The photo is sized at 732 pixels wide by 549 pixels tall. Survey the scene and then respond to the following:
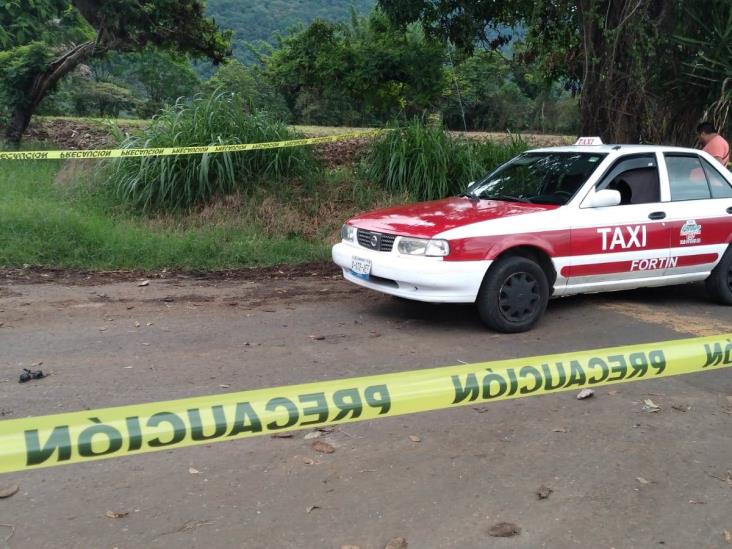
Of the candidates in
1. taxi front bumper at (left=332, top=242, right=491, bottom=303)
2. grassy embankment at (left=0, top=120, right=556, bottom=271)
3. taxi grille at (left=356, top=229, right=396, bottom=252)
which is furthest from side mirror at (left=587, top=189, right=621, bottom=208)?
grassy embankment at (left=0, top=120, right=556, bottom=271)

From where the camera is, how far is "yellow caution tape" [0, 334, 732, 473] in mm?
2363

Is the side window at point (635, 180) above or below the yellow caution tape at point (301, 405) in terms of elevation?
above

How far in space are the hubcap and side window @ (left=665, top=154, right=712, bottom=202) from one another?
190cm

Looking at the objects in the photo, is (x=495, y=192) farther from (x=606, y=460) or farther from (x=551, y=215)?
(x=606, y=460)

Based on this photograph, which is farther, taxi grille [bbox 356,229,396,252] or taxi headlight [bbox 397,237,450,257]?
taxi grille [bbox 356,229,396,252]

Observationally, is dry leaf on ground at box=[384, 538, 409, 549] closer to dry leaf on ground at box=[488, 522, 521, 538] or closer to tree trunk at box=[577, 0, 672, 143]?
dry leaf on ground at box=[488, 522, 521, 538]

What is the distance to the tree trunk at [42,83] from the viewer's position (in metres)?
13.3

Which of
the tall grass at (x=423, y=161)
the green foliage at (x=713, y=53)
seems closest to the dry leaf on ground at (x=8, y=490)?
the tall grass at (x=423, y=161)

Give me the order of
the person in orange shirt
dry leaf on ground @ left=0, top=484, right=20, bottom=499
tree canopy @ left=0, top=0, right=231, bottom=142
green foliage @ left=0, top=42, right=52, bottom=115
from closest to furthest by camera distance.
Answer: dry leaf on ground @ left=0, top=484, right=20, bottom=499
the person in orange shirt
tree canopy @ left=0, top=0, right=231, bottom=142
green foliage @ left=0, top=42, right=52, bottom=115

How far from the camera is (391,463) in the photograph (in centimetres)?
385

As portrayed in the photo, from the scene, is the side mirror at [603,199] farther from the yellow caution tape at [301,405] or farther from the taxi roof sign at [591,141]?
the yellow caution tape at [301,405]

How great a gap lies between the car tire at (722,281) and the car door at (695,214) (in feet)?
0.35

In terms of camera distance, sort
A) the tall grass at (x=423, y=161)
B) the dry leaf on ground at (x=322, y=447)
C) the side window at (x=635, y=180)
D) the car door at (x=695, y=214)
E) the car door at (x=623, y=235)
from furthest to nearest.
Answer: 1. the tall grass at (x=423, y=161)
2. the car door at (x=695, y=214)
3. the side window at (x=635, y=180)
4. the car door at (x=623, y=235)
5. the dry leaf on ground at (x=322, y=447)

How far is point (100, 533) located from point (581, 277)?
4.65 m
